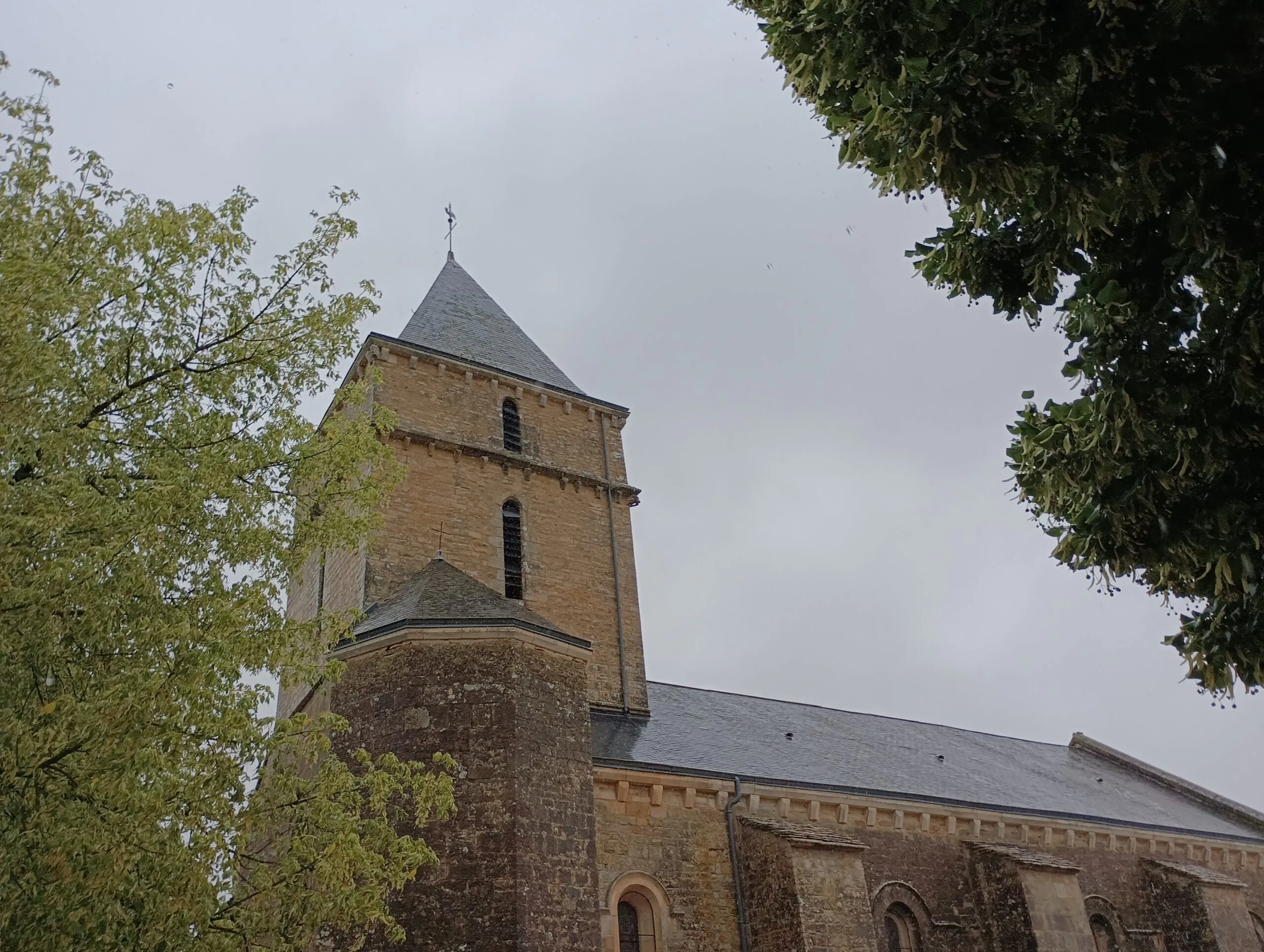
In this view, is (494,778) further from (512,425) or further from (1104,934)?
(1104,934)

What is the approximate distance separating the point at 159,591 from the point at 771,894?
10.1 meters

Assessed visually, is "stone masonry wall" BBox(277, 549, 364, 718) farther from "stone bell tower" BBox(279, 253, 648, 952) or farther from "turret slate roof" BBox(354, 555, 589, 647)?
"turret slate roof" BBox(354, 555, 589, 647)

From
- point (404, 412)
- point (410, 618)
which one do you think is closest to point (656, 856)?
point (410, 618)

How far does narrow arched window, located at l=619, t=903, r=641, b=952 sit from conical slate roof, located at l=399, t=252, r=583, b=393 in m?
10.1

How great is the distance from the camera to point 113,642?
619 centimetres

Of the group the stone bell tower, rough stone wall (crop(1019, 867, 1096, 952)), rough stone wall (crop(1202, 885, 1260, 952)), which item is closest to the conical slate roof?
the stone bell tower

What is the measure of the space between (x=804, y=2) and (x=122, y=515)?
16.6ft

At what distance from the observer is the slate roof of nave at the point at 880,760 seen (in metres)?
15.6

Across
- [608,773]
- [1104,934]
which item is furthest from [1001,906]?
[608,773]

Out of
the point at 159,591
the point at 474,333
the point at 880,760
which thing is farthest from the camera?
the point at 474,333

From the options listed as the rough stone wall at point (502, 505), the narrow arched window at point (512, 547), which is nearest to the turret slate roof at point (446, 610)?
the rough stone wall at point (502, 505)

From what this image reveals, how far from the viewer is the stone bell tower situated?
11.0 metres

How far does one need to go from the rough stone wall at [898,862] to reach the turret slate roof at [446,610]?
2.45 metres

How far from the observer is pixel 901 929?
15.7 meters
